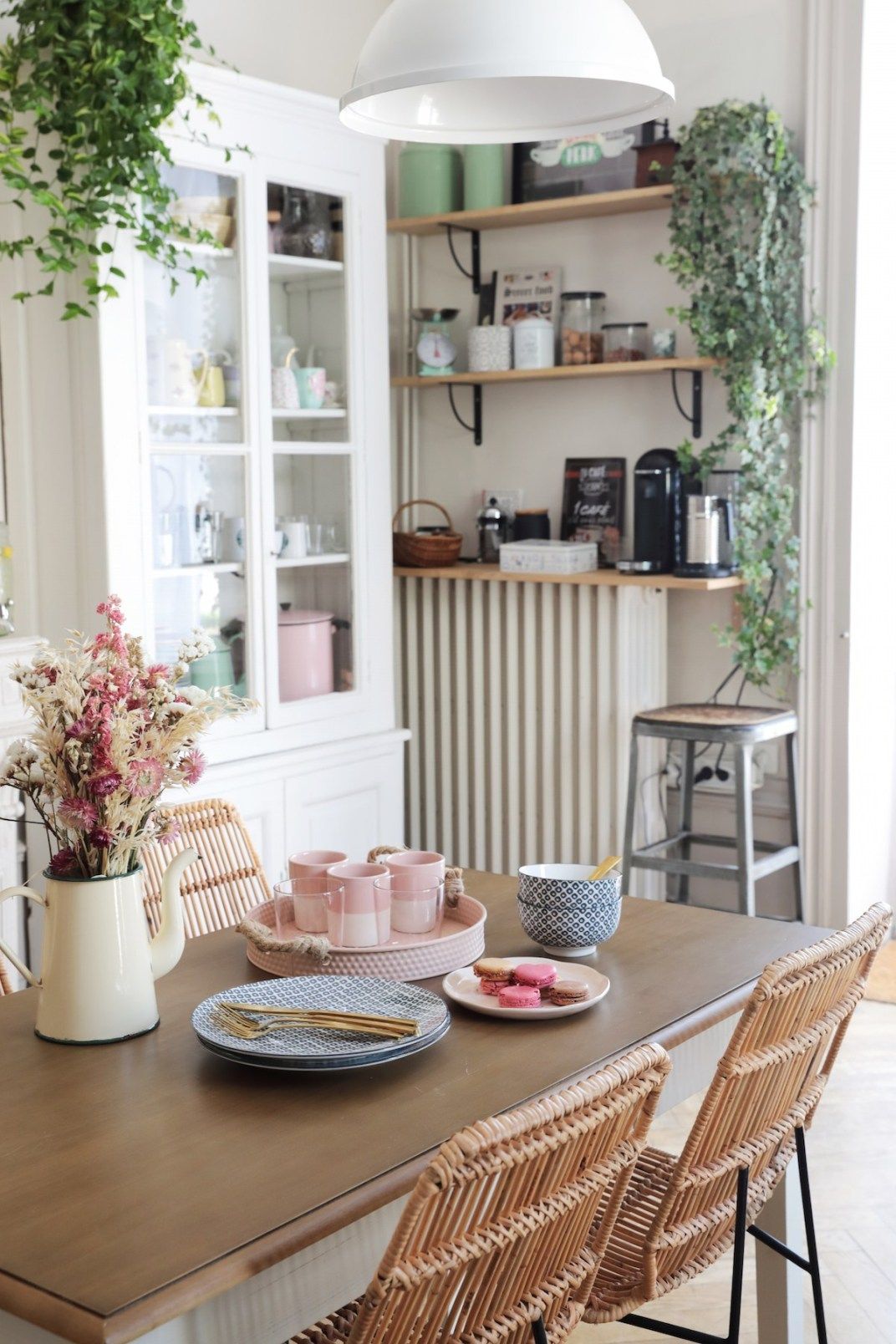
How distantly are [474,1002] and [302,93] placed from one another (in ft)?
8.40

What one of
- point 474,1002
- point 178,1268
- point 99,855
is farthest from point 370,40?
point 178,1268

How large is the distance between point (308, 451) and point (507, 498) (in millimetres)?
894

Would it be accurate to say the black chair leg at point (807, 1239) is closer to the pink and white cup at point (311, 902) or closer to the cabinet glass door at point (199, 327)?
the pink and white cup at point (311, 902)

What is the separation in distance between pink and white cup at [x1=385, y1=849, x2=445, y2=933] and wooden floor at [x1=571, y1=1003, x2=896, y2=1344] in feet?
2.65

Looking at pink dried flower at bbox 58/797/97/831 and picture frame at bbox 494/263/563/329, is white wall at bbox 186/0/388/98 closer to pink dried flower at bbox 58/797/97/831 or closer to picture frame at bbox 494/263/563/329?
picture frame at bbox 494/263/563/329

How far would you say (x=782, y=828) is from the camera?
3990mm

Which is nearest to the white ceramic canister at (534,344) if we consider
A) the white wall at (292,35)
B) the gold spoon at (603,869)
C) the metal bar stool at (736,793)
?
the white wall at (292,35)

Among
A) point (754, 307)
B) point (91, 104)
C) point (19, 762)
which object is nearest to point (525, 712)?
point (754, 307)

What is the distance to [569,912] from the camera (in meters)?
1.89

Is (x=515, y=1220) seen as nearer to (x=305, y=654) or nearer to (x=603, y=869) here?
(x=603, y=869)

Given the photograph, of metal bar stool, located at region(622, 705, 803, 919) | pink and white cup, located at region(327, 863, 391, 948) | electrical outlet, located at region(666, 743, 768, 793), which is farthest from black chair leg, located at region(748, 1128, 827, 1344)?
electrical outlet, located at region(666, 743, 768, 793)

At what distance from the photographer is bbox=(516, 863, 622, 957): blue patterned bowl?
1.89 metres

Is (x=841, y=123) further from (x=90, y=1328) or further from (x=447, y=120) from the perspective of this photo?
(x=90, y=1328)

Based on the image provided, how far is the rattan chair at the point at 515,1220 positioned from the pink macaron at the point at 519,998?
0.93 ft
